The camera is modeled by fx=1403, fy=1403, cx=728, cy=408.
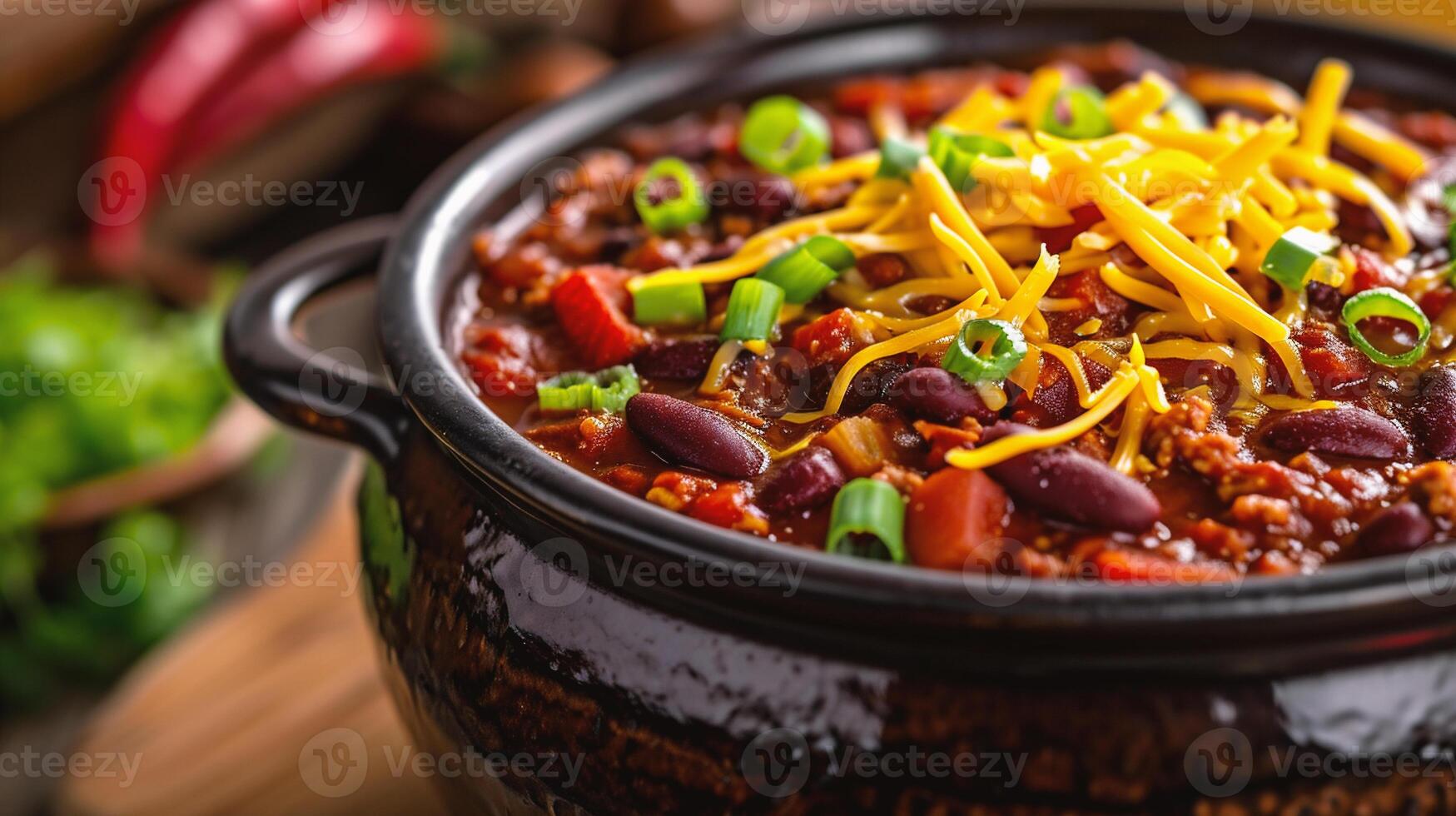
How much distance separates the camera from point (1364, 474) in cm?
215

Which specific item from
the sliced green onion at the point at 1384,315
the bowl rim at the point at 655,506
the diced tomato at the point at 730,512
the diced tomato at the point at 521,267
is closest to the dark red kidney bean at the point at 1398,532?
the bowl rim at the point at 655,506

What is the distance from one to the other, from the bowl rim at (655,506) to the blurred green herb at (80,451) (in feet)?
6.34

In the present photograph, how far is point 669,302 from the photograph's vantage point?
8.65 ft

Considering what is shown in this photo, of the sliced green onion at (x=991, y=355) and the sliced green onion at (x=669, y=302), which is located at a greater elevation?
the sliced green onion at (x=991, y=355)

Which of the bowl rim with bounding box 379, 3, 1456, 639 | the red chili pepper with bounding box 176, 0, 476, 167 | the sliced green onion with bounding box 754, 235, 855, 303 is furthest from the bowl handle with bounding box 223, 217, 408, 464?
the red chili pepper with bounding box 176, 0, 476, 167

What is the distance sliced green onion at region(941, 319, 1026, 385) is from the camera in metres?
2.22

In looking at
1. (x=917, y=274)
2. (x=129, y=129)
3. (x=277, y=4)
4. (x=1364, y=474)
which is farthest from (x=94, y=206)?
(x=1364, y=474)

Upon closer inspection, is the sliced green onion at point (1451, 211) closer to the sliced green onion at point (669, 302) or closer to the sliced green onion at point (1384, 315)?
the sliced green onion at point (1384, 315)

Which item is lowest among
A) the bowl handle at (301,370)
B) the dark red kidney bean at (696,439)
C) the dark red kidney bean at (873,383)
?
the bowl handle at (301,370)

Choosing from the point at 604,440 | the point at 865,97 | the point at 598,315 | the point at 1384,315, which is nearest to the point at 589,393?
the point at 604,440

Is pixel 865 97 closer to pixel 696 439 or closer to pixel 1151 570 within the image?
pixel 696 439

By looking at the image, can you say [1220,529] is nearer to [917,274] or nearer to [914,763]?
[914,763]

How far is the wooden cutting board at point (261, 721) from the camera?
3111 mm

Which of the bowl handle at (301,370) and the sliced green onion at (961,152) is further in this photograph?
the sliced green onion at (961,152)
